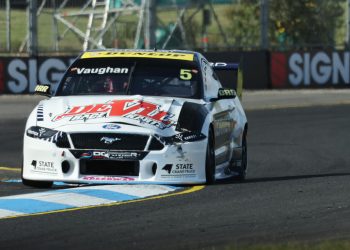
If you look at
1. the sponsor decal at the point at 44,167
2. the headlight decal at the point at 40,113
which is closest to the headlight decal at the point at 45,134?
the headlight decal at the point at 40,113

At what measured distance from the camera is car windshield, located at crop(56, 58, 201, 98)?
12.0m

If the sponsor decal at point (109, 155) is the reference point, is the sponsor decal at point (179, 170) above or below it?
below

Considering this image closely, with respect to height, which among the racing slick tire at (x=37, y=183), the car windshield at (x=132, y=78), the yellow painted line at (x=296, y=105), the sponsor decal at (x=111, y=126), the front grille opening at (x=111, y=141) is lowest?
the yellow painted line at (x=296, y=105)

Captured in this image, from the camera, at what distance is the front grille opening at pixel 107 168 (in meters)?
10.9

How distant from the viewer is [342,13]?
3334 cm

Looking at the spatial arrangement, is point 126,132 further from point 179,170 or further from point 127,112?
point 179,170

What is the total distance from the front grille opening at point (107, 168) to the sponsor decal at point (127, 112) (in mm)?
430

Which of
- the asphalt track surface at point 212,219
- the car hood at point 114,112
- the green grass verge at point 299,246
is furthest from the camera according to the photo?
the car hood at point 114,112

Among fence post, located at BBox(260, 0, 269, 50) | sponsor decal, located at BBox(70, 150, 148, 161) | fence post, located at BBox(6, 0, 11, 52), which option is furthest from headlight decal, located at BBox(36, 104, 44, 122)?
fence post, located at BBox(260, 0, 269, 50)

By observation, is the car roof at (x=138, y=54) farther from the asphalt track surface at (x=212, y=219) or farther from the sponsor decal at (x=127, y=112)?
the asphalt track surface at (x=212, y=219)

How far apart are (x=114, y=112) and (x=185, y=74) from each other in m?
1.48

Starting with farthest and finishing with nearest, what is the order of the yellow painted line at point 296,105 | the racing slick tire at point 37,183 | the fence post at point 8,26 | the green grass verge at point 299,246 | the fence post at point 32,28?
the fence post at point 32,28, the fence post at point 8,26, the yellow painted line at point 296,105, the racing slick tire at point 37,183, the green grass verge at point 299,246

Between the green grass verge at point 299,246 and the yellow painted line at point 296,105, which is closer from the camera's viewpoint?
the green grass verge at point 299,246

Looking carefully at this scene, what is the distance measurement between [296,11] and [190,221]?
25.7 m
